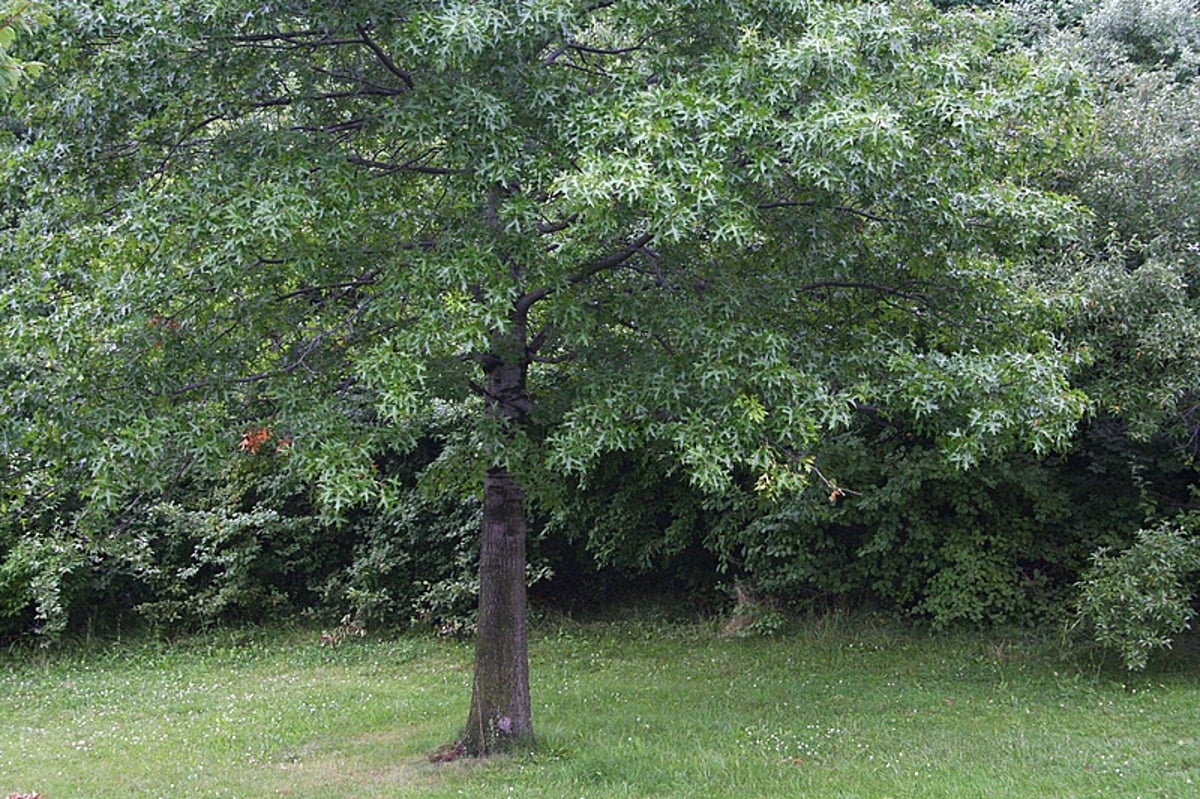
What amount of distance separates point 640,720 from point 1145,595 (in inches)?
149

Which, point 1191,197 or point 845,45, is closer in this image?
point 845,45

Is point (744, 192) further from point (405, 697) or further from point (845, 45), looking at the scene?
point (405, 697)

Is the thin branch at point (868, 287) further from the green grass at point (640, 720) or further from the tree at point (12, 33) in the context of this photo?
the tree at point (12, 33)

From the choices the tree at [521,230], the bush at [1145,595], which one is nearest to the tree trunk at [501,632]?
the tree at [521,230]

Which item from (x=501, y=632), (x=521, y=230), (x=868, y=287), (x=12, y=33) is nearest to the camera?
(x=12, y=33)

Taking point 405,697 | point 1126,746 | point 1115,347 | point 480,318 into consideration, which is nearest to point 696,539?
point 405,697

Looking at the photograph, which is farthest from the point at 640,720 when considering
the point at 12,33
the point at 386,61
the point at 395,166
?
the point at 12,33

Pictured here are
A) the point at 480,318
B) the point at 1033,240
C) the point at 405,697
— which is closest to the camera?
the point at 480,318

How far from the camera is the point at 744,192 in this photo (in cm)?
573

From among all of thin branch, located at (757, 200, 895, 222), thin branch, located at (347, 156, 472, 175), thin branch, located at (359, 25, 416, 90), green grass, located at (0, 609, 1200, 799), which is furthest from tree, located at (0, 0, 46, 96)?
green grass, located at (0, 609, 1200, 799)

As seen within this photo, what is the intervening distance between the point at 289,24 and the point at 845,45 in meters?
2.85

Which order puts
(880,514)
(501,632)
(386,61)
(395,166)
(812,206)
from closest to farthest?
(386,61) → (812,206) → (395,166) → (501,632) → (880,514)

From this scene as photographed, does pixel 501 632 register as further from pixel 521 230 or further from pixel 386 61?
pixel 386 61

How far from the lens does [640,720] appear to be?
27.3ft
